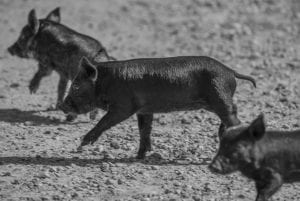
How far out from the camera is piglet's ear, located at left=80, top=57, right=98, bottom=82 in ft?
34.5

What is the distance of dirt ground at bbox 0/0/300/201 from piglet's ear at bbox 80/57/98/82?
1.06m

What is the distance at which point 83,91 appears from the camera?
1069cm

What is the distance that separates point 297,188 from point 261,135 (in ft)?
4.57

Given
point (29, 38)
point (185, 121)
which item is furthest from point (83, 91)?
point (29, 38)

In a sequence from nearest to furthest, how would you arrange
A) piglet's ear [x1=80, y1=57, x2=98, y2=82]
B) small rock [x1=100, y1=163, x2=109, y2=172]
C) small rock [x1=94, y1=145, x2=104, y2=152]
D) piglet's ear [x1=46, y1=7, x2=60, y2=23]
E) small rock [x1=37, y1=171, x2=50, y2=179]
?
1. small rock [x1=37, y1=171, x2=50, y2=179]
2. small rock [x1=100, y1=163, x2=109, y2=172]
3. piglet's ear [x1=80, y1=57, x2=98, y2=82]
4. small rock [x1=94, y1=145, x2=104, y2=152]
5. piglet's ear [x1=46, y1=7, x2=60, y2=23]

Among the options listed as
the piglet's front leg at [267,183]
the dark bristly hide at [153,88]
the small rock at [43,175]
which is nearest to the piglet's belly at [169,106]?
the dark bristly hide at [153,88]

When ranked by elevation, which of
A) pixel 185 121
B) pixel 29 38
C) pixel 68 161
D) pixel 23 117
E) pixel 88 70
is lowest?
pixel 68 161

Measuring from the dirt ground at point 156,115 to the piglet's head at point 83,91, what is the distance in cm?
61

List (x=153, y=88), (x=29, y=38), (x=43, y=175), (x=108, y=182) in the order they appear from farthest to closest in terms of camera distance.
Result: 1. (x=29, y=38)
2. (x=153, y=88)
3. (x=43, y=175)
4. (x=108, y=182)

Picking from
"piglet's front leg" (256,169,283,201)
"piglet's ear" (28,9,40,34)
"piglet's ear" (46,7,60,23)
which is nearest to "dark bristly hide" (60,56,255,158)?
"piglet's front leg" (256,169,283,201)

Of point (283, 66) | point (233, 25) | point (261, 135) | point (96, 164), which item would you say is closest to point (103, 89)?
point (96, 164)

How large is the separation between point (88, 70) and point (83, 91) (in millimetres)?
306

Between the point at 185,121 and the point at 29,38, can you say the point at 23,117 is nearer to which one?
the point at 29,38

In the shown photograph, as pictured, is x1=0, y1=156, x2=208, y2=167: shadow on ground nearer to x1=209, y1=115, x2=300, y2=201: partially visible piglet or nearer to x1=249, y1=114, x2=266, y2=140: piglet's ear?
x1=209, y1=115, x2=300, y2=201: partially visible piglet
